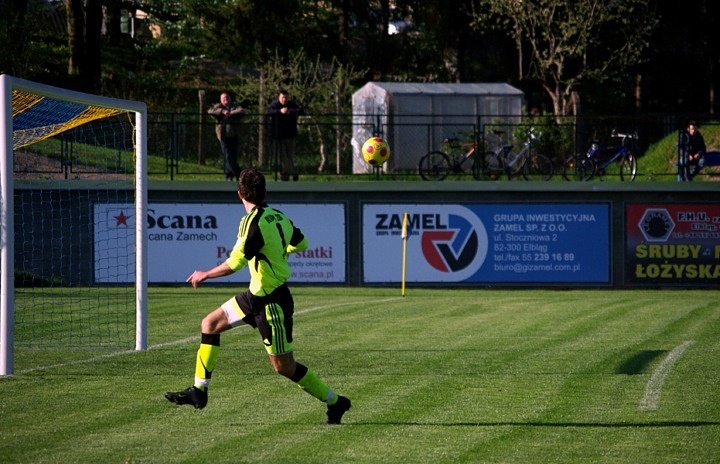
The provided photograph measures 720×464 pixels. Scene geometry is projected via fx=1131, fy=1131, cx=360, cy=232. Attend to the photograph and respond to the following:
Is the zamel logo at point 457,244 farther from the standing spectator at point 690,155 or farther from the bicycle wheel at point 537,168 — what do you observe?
the standing spectator at point 690,155

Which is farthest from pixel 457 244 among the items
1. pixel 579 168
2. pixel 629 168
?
pixel 629 168

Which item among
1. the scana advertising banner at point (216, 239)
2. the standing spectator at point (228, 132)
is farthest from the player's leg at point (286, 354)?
the standing spectator at point (228, 132)

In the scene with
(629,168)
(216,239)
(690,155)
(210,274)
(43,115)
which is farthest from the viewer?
(629,168)

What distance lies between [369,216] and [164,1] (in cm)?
2137

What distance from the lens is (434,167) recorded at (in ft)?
93.3

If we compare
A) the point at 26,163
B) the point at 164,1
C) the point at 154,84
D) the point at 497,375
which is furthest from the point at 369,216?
the point at 164,1

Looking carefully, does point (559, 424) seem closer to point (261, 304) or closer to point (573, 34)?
point (261, 304)

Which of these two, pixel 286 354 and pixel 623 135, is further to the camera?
pixel 623 135

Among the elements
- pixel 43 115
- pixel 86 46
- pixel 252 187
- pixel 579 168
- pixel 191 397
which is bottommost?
pixel 191 397

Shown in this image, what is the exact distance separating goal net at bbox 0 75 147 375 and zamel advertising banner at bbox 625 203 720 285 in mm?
11511

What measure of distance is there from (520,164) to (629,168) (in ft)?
8.82

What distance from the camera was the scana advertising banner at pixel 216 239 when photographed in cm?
2583

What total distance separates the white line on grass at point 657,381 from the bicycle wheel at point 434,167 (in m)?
14.3

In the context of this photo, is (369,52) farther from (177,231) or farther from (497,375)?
(497,375)
